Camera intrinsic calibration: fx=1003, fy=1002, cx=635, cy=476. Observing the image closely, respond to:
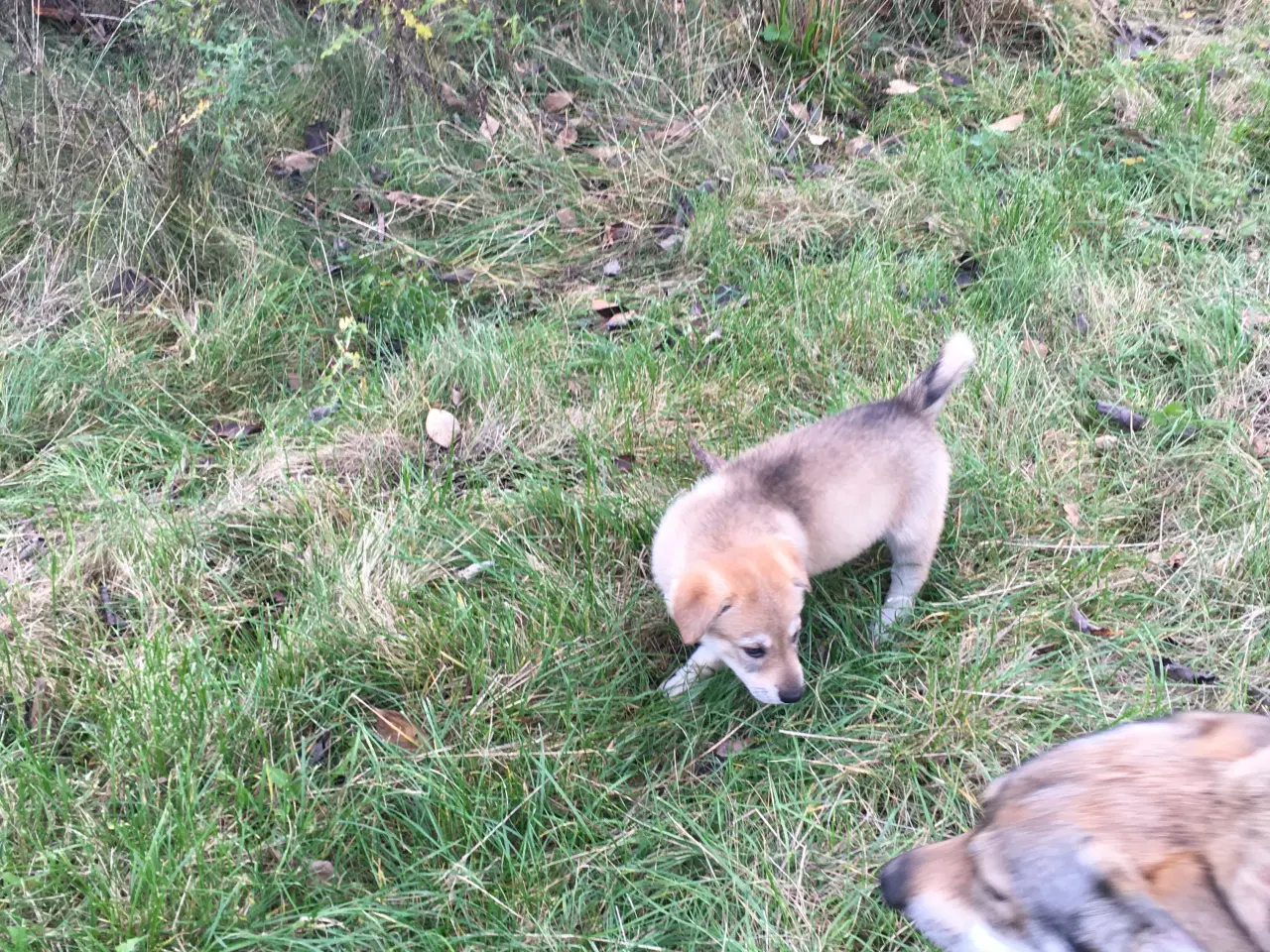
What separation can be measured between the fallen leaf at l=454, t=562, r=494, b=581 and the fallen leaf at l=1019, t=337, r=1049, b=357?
2.29 m

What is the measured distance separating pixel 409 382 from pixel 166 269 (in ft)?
4.58

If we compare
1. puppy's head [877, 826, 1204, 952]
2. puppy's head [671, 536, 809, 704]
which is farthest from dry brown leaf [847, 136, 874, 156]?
puppy's head [877, 826, 1204, 952]

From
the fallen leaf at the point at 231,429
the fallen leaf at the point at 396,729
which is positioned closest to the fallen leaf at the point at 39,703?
the fallen leaf at the point at 396,729

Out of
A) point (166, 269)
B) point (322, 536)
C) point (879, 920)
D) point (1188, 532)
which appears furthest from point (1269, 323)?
point (166, 269)

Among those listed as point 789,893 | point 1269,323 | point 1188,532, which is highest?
point 1269,323

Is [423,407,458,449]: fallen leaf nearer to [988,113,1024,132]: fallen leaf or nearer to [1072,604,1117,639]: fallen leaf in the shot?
[1072,604,1117,639]: fallen leaf

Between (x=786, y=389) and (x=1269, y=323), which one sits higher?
(x=1269, y=323)

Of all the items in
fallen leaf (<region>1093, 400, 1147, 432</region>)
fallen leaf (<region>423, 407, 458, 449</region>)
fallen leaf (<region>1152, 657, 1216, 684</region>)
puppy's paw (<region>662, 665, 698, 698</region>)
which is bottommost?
puppy's paw (<region>662, 665, 698, 698</region>)

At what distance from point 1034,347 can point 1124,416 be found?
0.45 m

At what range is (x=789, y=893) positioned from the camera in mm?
2434

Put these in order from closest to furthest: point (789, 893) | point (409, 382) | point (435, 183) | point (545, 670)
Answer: point (789, 893), point (545, 670), point (409, 382), point (435, 183)

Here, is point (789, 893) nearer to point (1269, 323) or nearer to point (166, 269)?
point (1269, 323)

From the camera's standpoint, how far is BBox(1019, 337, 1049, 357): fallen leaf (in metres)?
3.94

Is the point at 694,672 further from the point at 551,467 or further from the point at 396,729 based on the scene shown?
the point at 551,467
